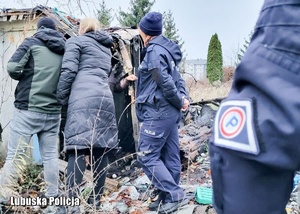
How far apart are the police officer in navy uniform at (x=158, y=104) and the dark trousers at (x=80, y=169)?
421 millimetres

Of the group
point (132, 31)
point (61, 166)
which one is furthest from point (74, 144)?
point (132, 31)

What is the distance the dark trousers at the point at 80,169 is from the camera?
3818 mm

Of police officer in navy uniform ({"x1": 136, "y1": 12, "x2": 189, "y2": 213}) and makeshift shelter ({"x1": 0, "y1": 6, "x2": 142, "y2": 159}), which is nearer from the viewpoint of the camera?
police officer in navy uniform ({"x1": 136, "y1": 12, "x2": 189, "y2": 213})

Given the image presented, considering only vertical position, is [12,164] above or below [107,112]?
below

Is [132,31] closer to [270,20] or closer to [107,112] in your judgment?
[107,112]

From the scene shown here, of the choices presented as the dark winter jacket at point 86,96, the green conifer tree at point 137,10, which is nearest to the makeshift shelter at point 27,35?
the dark winter jacket at point 86,96

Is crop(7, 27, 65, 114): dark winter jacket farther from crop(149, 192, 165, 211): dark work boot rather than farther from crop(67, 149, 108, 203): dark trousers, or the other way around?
crop(149, 192, 165, 211): dark work boot

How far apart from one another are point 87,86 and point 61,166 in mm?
2152

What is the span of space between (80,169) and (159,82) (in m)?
1.13

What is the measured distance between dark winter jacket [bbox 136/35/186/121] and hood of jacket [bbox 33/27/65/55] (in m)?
0.88

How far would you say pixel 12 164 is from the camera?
3871mm

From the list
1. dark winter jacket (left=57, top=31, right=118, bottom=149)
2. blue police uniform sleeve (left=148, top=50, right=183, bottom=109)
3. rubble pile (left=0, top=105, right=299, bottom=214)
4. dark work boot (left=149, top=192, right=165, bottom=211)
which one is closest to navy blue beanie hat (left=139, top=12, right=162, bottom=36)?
blue police uniform sleeve (left=148, top=50, right=183, bottom=109)

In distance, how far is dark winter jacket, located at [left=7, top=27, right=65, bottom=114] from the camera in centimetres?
414

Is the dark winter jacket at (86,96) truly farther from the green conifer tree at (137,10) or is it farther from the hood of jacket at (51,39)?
the green conifer tree at (137,10)
